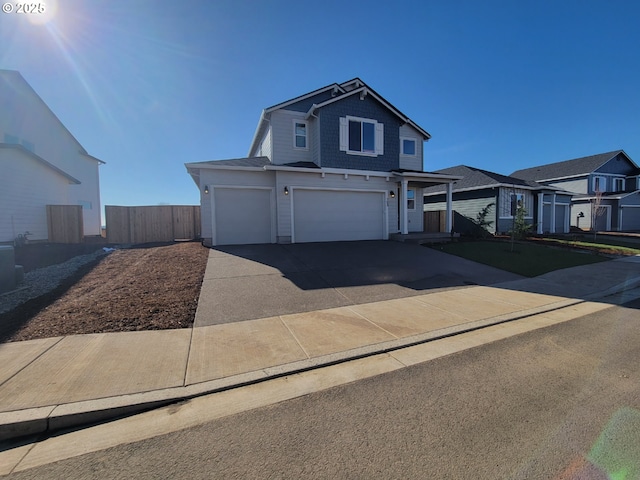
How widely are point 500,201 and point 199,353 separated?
21359mm

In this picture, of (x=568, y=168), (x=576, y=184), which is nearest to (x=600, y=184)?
(x=576, y=184)

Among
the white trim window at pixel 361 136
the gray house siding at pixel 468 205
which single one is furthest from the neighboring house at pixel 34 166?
the gray house siding at pixel 468 205

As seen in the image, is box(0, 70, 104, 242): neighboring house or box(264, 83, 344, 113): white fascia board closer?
box(0, 70, 104, 242): neighboring house

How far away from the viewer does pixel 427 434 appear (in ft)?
8.14

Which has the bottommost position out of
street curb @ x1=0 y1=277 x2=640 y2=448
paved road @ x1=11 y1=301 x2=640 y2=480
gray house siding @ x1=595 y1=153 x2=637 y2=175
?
paved road @ x1=11 y1=301 x2=640 y2=480

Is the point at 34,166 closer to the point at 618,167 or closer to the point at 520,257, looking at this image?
the point at 520,257

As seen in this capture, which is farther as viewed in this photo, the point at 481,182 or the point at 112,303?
the point at 481,182

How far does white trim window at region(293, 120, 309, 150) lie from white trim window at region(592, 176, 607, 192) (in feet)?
103

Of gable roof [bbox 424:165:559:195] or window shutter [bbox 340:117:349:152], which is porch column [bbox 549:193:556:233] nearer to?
gable roof [bbox 424:165:559:195]

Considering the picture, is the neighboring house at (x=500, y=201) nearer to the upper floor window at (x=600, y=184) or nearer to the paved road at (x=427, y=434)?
the upper floor window at (x=600, y=184)

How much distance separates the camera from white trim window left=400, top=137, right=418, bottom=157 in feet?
55.6

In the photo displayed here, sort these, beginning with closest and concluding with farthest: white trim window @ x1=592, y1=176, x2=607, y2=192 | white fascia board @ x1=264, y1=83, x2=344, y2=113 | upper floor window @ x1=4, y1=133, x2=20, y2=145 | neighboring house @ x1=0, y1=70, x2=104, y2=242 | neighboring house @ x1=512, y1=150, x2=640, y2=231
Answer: neighboring house @ x1=0, y1=70, x2=104, y2=242 → white fascia board @ x1=264, y1=83, x2=344, y2=113 → upper floor window @ x1=4, y1=133, x2=20, y2=145 → neighboring house @ x1=512, y1=150, x2=640, y2=231 → white trim window @ x1=592, y1=176, x2=607, y2=192

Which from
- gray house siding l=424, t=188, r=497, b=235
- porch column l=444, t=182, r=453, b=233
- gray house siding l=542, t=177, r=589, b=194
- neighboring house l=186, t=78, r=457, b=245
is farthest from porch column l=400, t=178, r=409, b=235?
gray house siding l=542, t=177, r=589, b=194

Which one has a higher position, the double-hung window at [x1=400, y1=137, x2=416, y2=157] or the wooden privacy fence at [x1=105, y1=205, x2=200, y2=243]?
the double-hung window at [x1=400, y1=137, x2=416, y2=157]
